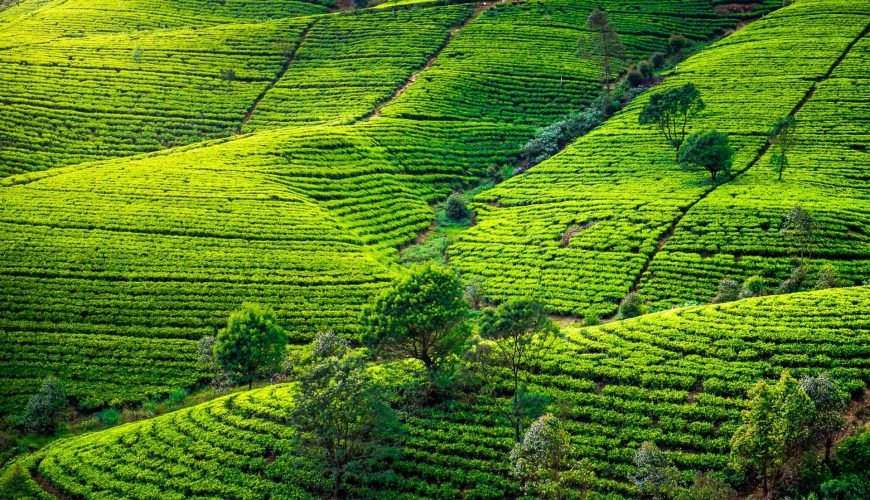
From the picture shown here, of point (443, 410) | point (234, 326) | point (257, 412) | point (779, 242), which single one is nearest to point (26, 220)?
point (234, 326)

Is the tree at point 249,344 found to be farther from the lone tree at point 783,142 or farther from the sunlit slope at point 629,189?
the lone tree at point 783,142

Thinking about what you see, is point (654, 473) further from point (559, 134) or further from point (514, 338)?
point (559, 134)

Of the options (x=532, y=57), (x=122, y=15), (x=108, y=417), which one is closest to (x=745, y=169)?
(x=532, y=57)

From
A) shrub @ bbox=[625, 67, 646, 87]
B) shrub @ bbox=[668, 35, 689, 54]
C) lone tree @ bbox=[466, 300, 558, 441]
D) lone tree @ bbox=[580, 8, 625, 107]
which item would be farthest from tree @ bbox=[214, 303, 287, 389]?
shrub @ bbox=[668, 35, 689, 54]

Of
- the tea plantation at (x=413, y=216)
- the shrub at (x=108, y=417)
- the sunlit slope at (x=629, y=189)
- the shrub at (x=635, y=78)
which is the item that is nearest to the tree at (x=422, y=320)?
the tea plantation at (x=413, y=216)

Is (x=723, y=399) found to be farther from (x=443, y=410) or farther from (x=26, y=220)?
(x=26, y=220)

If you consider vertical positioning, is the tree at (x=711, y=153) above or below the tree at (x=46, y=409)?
above

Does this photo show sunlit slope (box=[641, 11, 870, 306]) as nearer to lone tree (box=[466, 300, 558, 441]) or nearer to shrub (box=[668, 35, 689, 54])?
lone tree (box=[466, 300, 558, 441])
